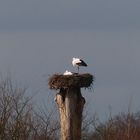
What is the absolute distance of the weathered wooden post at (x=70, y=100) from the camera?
1104 inches

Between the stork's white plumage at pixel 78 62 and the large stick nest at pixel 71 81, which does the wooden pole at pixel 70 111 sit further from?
the stork's white plumage at pixel 78 62

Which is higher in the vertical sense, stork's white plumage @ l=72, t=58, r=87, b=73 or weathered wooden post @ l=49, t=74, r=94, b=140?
stork's white plumage @ l=72, t=58, r=87, b=73

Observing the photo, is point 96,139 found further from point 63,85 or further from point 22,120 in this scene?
point 63,85

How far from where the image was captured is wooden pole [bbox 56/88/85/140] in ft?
91.9

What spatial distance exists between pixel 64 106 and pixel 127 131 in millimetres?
13959

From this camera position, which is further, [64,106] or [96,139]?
[96,139]

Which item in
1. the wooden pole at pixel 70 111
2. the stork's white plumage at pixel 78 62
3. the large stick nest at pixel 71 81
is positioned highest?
the stork's white plumage at pixel 78 62

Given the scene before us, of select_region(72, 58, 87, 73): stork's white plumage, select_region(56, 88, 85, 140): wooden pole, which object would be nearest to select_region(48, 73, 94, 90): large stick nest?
select_region(56, 88, 85, 140): wooden pole

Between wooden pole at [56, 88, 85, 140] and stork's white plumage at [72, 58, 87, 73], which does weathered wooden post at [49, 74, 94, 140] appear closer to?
wooden pole at [56, 88, 85, 140]

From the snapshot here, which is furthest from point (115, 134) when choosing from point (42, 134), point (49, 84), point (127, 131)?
point (49, 84)

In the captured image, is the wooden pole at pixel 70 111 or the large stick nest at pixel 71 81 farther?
the large stick nest at pixel 71 81

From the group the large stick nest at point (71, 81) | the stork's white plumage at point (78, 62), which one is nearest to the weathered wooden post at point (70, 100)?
the large stick nest at point (71, 81)

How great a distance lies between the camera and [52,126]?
41312mm

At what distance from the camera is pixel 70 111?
92.1 ft
